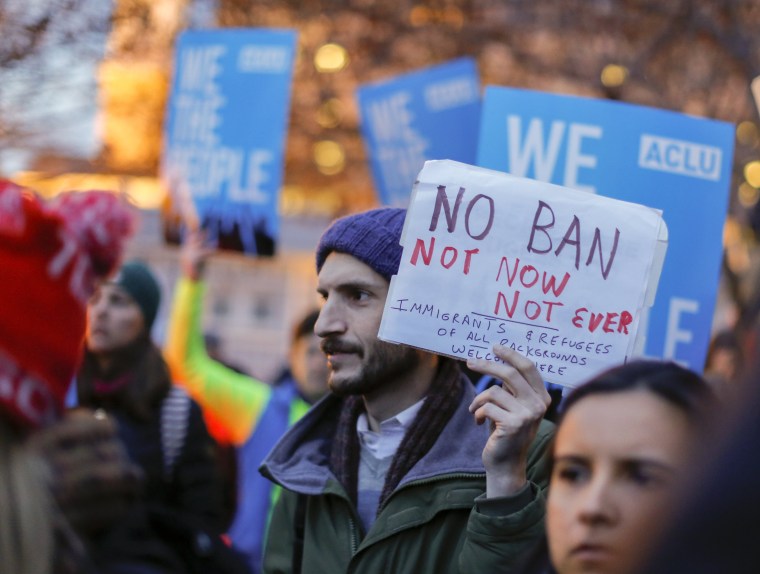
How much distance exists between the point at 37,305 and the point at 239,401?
4058 millimetres

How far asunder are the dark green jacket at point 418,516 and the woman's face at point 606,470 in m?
0.71

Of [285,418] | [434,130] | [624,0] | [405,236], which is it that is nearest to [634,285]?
[405,236]

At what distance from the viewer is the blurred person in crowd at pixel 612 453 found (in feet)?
6.31

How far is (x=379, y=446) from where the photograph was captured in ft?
11.1

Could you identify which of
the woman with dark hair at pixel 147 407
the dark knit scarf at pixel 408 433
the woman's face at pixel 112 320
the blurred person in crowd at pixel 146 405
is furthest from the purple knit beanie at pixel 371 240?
the woman's face at pixel 112 320

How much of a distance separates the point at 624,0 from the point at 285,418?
769cm

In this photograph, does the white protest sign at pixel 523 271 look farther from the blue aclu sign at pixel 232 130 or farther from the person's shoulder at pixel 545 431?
the blue aclu sign at pixel 232 130

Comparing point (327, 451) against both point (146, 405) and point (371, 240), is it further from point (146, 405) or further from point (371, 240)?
point (146, 405)

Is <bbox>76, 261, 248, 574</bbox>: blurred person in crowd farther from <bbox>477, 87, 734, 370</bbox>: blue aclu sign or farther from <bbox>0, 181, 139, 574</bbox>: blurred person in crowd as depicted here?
<bbox>0, 181, 139, 574</bbox>: blurred person in crowd

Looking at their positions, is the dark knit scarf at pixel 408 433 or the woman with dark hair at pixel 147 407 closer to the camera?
the dark knit scarf at pixel 408 433

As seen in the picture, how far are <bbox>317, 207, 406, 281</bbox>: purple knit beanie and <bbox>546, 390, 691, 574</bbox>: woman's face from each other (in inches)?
53.6

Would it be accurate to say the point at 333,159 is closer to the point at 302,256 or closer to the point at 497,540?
the point at 497,540

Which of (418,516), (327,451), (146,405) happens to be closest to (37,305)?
(418,516)

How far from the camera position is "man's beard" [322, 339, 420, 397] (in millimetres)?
3334
